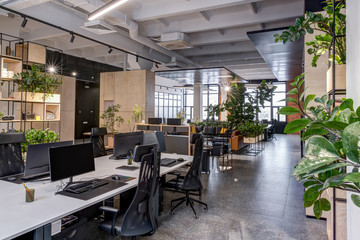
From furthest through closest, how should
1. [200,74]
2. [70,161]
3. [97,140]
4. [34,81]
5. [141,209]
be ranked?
[200,74] → [34,81] → [97,140] → [70,161] → [141,209]

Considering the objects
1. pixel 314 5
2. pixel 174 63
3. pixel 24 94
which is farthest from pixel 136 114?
pixel 314 5

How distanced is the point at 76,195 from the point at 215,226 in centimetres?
200

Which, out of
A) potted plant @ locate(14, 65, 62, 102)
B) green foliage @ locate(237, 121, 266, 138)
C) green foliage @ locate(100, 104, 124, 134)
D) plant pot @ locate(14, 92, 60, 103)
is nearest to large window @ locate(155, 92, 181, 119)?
green foliage @ locate(100, 104, 124, 134)

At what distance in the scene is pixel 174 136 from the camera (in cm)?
689

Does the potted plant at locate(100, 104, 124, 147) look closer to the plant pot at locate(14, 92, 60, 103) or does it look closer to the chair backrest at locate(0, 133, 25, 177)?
the plant pot at locate(14, 92, 60, 103)

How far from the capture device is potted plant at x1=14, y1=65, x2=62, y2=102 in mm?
5371

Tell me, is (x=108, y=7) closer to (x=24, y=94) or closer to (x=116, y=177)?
(x=116, y=177)

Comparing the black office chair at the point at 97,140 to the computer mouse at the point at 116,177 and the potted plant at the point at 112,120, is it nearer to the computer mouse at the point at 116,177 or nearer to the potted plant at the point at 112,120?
the computer mouse at the point at 116,177

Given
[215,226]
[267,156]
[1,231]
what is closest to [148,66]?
[267,156]

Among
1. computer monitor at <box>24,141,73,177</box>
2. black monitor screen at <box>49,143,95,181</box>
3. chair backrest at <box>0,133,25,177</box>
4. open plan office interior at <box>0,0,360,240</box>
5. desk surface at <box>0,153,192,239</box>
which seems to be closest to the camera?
open plan office interior at <box>0,0,360,240</box>

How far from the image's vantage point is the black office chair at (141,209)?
222 cm

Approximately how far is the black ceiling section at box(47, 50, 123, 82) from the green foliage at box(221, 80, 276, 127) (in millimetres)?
7290

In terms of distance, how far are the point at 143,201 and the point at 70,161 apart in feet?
3.01

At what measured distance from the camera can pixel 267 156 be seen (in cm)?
902
